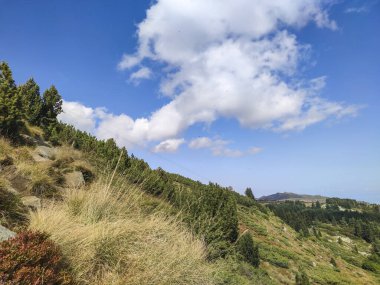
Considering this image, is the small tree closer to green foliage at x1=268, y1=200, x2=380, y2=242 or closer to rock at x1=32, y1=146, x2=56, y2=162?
green foliage at x1=268, y1=200, x2=380, y2=242

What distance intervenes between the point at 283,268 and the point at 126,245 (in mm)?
41445

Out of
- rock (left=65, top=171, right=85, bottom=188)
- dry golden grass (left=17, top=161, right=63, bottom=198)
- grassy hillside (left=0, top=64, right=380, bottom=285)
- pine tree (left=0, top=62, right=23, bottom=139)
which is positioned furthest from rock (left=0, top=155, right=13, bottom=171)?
pine tree (left=0, top=62, right=23, bottom=139)

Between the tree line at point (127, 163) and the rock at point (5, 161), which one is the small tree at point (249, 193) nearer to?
the tree line at point (127, 163)

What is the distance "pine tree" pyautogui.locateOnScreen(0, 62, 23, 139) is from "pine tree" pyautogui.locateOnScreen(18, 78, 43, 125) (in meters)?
4.04

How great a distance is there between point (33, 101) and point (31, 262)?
16.5 meters

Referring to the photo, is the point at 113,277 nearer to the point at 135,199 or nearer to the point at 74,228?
the point at 74,228

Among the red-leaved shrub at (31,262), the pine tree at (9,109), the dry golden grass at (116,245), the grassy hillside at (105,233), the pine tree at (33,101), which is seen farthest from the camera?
the pine tree at (33,101)

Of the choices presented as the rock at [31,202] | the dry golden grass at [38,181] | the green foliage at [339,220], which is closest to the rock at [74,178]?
the dry golden grass at [38,181]

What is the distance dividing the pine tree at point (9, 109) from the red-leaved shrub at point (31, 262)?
935 cm

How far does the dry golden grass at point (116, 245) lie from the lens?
134 inches

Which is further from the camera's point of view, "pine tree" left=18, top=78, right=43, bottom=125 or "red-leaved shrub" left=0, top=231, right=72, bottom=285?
"pine tree" left=18, top=78, right=43, bottom=125

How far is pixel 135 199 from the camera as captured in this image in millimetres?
5328

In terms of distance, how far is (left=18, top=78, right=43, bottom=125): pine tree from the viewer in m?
16.6

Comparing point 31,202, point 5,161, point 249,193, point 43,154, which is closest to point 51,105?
point 43,154
